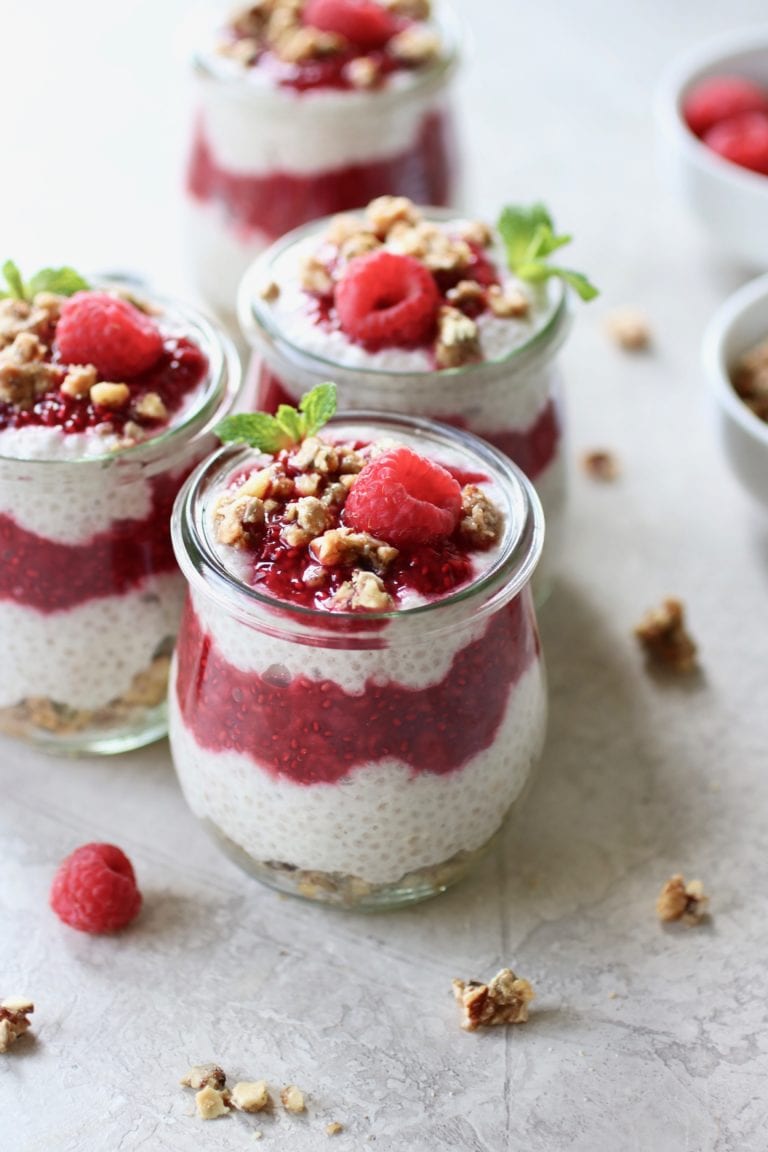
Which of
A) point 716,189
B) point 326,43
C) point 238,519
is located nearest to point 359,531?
point 238,519

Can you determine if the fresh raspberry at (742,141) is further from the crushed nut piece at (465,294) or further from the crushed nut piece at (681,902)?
the crushed nut piece at (681,902)

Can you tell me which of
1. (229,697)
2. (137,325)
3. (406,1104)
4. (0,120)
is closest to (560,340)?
(137,325)

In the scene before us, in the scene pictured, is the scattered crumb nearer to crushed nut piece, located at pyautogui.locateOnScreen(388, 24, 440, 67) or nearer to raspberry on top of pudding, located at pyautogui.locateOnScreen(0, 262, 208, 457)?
crushed nut piece, located at pyautogui.locateOnScreen(388, 24, 440, 67)

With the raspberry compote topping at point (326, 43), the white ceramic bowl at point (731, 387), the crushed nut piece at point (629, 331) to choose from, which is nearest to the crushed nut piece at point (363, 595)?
the white ceramic bowl at point (731, 387)

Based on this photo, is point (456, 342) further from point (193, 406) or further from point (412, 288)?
point (193, 406)

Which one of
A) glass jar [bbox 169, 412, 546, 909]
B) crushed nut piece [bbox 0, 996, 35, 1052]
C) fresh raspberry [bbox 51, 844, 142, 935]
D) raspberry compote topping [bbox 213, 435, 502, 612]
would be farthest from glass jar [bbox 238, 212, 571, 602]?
crushed nut piece [bbox 0, 996, 35, 1052]

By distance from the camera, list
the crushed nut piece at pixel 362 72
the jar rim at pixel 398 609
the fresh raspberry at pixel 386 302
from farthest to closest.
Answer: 1. the crushed nut piece at pixel 362 72
2. the fresh raspberry at pixel 386 302
3. the jar rim at pixel 398 609
